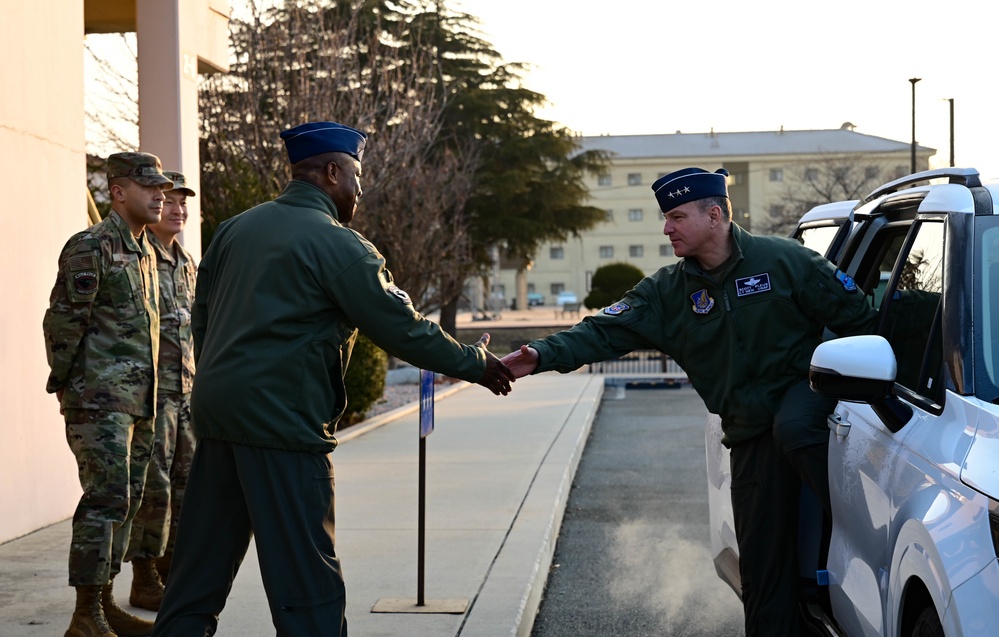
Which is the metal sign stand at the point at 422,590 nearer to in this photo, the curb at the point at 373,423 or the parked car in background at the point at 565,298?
the curb at the point at 373,423

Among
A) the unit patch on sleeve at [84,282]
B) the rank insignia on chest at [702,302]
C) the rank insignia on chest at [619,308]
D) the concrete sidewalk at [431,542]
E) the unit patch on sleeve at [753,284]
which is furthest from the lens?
the concrete sidewalk at [431,542]

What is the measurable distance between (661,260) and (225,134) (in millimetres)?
87138

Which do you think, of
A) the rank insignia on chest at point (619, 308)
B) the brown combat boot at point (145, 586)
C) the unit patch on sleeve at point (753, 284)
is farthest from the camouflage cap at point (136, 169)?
the unit patch on sleeve at point (753, 284)

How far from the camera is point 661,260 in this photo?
104m

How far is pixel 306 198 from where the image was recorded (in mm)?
4043

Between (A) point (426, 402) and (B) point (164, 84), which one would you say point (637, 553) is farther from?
(B) point (164, 84)

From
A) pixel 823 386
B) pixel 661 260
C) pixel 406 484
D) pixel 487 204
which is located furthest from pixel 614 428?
pixel 661 260

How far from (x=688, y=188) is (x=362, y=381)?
1012cm

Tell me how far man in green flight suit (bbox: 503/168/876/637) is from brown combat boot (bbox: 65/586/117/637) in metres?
2.59

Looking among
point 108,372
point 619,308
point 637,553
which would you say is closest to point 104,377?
point 108,372

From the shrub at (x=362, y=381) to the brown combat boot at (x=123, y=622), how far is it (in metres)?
8.60

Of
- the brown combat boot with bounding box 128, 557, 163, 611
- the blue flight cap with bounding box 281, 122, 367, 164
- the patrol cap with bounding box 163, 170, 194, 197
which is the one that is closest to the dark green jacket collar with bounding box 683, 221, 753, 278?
the blue flight cap with bounding box 281, 122, 367, 164

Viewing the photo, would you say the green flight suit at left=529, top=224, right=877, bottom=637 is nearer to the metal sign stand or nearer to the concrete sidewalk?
the concrete sidewalk

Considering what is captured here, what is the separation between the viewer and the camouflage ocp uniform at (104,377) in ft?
16.8
